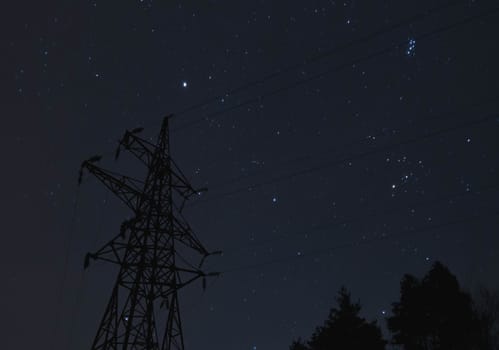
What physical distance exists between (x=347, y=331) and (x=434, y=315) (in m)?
4.27

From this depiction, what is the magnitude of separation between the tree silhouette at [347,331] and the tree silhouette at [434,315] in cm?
219

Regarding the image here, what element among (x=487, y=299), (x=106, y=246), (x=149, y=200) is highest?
(x=149, y=200)

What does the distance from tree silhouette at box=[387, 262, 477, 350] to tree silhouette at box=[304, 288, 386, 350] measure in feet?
7.17

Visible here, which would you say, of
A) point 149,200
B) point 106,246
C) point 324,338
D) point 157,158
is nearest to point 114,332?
point 106,246

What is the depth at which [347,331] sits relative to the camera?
2091 cm

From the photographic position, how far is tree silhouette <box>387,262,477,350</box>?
21.1 m

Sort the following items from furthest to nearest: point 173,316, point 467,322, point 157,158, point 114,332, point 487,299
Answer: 1. point 487,299
2. point 467,322
3. point 157,158
4. point 173,316
5. point 114,332

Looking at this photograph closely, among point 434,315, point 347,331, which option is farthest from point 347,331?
point 434,315

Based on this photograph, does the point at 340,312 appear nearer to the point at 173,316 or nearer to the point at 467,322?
the point at 467,322

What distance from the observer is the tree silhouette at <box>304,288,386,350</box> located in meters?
20.7

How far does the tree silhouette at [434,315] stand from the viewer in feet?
69.1

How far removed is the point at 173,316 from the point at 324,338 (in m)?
8.55

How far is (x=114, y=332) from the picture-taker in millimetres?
14867

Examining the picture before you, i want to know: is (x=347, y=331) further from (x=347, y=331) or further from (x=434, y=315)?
(x=434, y=315)
